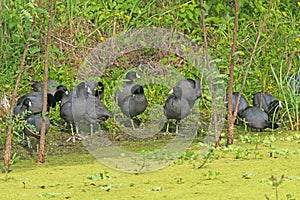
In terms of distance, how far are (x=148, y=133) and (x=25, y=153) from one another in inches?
61.9

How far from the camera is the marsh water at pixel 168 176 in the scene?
4512 millimetres

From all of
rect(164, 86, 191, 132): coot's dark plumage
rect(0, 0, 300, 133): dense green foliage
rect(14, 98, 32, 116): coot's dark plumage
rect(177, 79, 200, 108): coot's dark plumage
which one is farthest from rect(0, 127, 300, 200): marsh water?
rect(0, 0, 300, 133): dense green foliage

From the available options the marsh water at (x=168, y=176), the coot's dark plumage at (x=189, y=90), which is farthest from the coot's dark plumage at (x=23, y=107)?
the coot's dark plumage at (x=189, y=90)

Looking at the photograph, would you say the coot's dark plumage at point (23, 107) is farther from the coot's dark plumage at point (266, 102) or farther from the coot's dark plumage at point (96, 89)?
Answer: the coot's dark plumage at point (266, 102)

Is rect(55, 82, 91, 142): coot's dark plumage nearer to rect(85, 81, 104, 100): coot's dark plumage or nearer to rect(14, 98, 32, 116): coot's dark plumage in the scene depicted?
rect(85, 81, 104, 100): coot's dark plumage

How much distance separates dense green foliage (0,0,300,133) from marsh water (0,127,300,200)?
6.63 feet

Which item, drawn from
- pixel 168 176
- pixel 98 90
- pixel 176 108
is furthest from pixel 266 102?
pixel 168 176

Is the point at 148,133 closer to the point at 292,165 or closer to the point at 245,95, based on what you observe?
the point at 245,95

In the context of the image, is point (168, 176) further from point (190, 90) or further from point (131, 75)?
point (131, 75)

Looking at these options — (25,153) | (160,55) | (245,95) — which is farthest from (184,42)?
(25,153)

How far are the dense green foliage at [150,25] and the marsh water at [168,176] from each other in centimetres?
202

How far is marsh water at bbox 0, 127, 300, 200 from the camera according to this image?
4.51 metres

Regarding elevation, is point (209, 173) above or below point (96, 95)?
below

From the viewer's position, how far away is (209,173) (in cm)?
503
